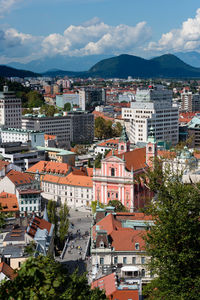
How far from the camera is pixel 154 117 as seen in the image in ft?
419

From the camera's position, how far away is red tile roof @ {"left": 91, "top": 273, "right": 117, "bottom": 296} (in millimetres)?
33375

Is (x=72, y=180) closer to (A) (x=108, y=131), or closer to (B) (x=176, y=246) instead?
(B) (x=176, y=246)

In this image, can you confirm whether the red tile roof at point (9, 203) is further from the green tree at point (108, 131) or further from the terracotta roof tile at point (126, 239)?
the green tree at point (108, 131)

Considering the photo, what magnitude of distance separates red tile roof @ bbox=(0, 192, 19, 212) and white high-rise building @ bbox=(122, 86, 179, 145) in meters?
60.1

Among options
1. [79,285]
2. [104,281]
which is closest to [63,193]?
[104,281]

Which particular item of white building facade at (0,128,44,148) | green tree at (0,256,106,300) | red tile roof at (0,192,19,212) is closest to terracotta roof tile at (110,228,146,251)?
green tree at (0,256,106,300)

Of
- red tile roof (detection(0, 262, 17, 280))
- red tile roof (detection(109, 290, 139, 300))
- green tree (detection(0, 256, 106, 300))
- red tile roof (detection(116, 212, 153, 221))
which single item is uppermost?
green tree (detection(0, 256, 106, 300))

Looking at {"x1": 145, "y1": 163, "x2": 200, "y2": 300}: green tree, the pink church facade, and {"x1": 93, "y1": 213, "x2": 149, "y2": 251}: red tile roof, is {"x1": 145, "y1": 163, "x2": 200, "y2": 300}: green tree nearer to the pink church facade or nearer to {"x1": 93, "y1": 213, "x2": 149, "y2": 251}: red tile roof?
{"x1": 93, "y1": 213, "x2": 149, "y2": 251}: red tile roof

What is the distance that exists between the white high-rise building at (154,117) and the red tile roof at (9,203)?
60.1 m

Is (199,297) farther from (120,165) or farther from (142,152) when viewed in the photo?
(142,152)

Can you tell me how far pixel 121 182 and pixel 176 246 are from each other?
41.8 meters

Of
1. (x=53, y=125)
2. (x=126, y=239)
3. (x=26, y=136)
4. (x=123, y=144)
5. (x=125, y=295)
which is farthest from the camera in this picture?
(x=53, y=125)

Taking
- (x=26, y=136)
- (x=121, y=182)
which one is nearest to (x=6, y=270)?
(x=121, y=182)

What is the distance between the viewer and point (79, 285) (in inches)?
812
